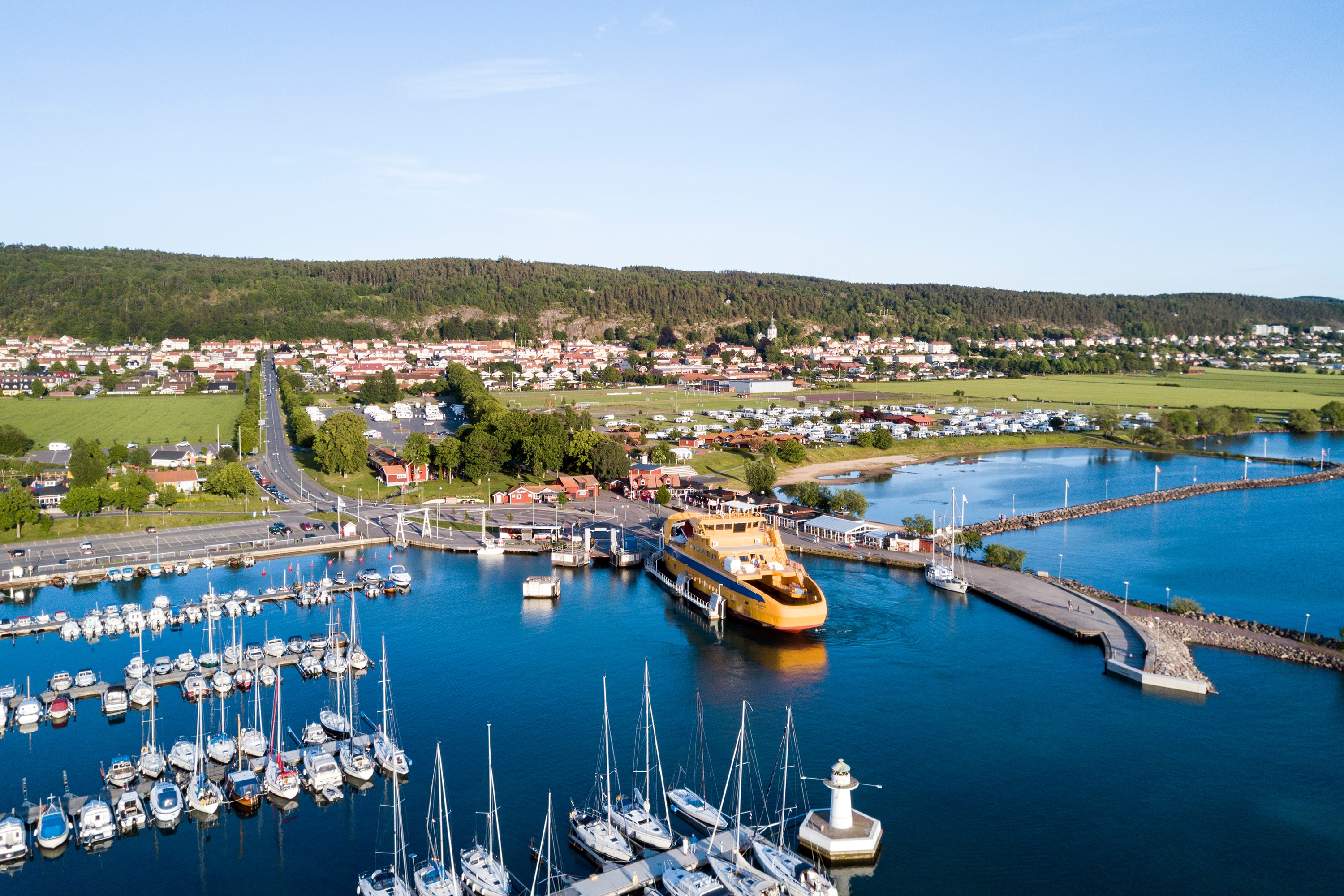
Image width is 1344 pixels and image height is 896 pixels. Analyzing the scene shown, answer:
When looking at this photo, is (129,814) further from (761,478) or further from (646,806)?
(761,478)

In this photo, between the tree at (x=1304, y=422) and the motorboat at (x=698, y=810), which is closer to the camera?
the motorboat at (x=698, y=810)

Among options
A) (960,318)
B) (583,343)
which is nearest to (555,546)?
(583,343)

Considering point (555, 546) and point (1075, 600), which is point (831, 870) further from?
point (555, 546)

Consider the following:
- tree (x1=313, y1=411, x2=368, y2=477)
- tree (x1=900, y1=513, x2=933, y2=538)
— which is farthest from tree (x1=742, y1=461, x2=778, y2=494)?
tree (x1=313, y1=411, x2=368, y2=477)

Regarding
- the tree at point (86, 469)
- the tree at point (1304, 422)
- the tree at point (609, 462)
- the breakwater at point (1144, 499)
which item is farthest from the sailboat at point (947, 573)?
the tree at point (1304, 422)

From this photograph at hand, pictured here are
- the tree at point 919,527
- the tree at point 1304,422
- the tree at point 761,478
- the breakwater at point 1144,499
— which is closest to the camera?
the tree at point 919,527

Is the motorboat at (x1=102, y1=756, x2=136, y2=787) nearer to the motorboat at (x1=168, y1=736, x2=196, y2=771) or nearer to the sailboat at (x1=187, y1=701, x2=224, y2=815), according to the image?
the motorboat at (x1=168, y1=736, x2=196, y2=771)

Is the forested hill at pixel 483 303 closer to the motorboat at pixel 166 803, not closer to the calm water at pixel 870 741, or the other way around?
the calm water at pixel 870 741
